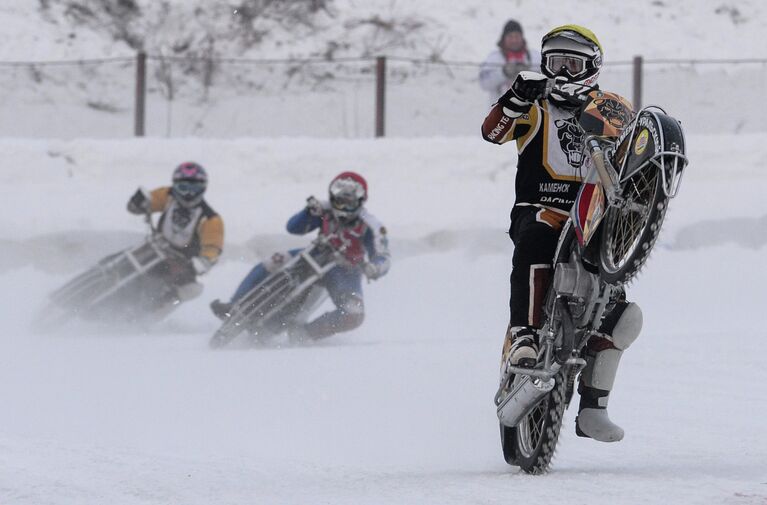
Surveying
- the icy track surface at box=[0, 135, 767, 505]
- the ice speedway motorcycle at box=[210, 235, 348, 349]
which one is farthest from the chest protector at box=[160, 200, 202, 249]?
the ice speedway motorcycle at box=[210, 235, 348, 349]

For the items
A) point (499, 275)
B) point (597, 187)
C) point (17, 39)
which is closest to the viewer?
point (597, 187)

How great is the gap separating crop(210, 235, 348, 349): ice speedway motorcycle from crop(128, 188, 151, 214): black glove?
5.22 ft

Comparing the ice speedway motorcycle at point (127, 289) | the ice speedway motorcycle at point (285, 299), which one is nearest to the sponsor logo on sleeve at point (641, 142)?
the ice speedway motorcycle at point (285, 299)

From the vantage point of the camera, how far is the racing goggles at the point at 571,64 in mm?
6141

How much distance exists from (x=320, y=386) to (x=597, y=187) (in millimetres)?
3760

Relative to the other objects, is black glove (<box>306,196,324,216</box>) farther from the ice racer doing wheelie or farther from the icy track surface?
the ice racer doing wheelie

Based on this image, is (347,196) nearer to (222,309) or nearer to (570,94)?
(222,309)

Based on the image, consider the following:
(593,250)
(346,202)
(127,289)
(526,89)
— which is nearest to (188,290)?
(127,289)

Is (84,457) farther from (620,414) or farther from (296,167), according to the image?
(296,167)

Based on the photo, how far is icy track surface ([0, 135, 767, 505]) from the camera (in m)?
5.43

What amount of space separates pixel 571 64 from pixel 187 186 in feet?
24.3

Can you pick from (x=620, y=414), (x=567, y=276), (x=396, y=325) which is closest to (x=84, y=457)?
(x=567, y=276)

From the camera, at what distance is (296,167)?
17.3 m

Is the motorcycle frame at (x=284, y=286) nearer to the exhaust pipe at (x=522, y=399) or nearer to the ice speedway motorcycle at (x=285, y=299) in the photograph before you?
the ice speedway motorcycle at (x=285, y=299)
